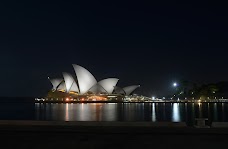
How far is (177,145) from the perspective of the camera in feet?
29.1

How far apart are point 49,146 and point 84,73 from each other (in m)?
95.7

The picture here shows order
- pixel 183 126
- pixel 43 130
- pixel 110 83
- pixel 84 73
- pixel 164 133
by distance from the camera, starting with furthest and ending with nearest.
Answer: pixel 110 83
pixel 84 73
pixel 183 126
pixel 43 130
pixel 164 133

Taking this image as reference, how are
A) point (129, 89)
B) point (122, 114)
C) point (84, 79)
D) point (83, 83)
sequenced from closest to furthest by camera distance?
point (122, 114) < point (84, 79) < point (83, 83) < point (129, 89)

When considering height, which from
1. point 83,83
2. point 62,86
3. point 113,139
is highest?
point 83,83

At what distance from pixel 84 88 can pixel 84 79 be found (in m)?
8.00

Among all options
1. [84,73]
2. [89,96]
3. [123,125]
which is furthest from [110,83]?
[123,125]

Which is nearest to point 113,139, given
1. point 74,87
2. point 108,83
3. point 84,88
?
point 84,88

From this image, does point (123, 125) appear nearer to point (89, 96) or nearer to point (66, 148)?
point (66, 148)

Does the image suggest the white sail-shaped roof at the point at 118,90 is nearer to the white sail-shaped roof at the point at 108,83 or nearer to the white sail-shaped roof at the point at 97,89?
the white sail-shaped roof at the point at 108,83

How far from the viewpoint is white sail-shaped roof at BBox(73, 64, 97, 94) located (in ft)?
335

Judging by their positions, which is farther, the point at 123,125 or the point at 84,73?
the point at 84,73

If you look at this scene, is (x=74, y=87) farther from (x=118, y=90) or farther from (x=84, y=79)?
(x=118, y=90)

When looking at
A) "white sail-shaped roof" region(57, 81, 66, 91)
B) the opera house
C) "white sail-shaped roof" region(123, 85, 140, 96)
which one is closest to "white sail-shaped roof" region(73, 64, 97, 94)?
the opera house

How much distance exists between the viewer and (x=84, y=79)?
109 meters
